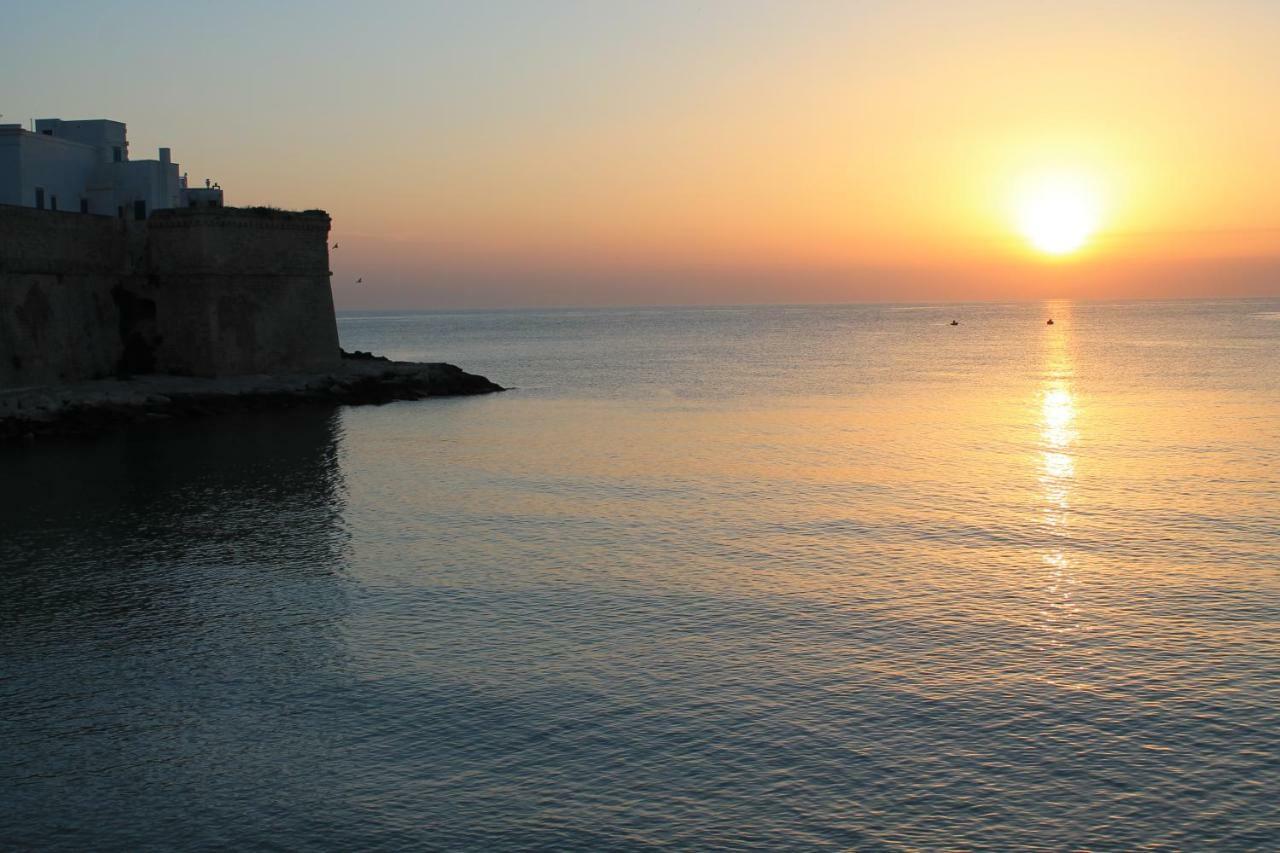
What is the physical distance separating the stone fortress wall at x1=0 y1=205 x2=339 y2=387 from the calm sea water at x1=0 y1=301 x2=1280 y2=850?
10808 millimetres

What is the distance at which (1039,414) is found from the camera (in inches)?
1797

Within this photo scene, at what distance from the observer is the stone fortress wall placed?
41.5 metres

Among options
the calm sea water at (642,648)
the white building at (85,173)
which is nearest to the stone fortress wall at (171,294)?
the white building at (85,173)

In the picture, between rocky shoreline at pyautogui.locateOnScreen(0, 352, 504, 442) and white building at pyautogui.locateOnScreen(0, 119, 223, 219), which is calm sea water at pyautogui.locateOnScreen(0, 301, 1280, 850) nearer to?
rocky shoreline at pyautogui.locateOnScreen(0, 352, 504, 442)

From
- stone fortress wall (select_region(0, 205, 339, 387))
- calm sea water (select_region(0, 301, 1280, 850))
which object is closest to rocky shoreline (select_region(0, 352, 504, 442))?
stone fortress wall (select_region(0, 205, 339, 387))

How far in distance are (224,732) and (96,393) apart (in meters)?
31.9

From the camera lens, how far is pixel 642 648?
16031mm

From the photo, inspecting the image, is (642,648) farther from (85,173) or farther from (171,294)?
(85,173)

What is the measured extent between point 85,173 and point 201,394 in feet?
62.9

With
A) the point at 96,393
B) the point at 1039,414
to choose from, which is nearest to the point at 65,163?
the point at 96,393

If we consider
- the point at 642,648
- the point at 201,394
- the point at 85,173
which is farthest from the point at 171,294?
the point at 642,648

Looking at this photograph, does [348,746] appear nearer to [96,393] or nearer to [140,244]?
[96,393]

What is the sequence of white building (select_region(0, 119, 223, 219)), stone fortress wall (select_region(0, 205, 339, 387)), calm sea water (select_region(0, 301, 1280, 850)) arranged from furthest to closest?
white building (select_region(0, 119, 223, 219)), stone fortress wall (select_region(0, 205, 339, 387)), calm sea water (select_region(0, 301, 1280, 850))

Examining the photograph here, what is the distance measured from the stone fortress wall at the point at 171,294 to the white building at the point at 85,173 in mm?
4131
